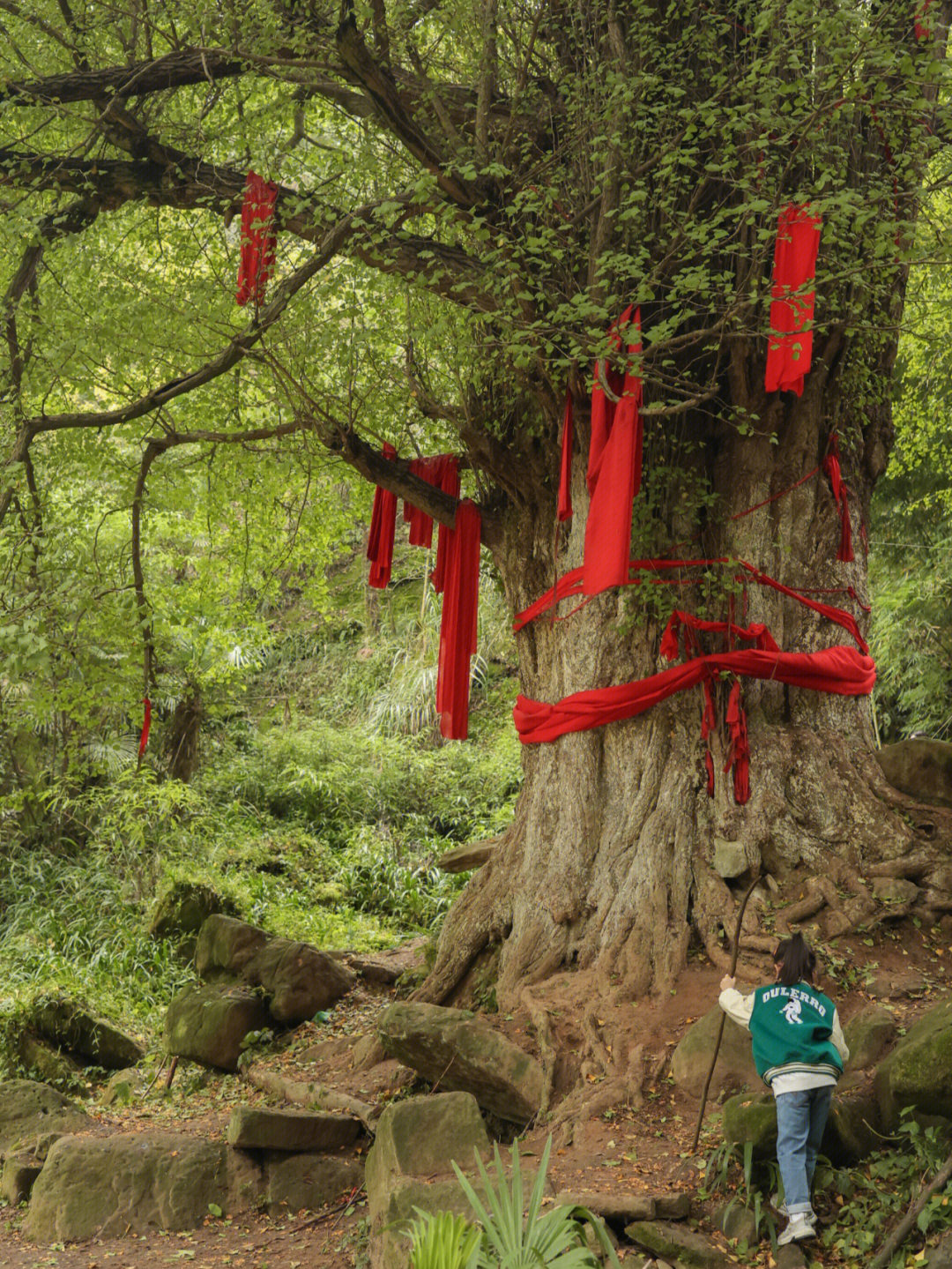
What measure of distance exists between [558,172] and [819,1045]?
4.79m

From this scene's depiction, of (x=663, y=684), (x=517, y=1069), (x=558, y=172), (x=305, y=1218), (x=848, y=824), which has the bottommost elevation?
(x=305, y=1218)

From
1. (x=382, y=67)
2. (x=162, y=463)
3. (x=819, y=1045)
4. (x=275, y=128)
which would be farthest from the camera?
(x=162, y=463)

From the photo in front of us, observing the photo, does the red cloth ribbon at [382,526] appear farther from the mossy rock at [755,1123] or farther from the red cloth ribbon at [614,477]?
the mossy rock at [755,1123]

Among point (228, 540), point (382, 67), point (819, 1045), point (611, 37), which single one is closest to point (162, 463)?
point (228, 540)

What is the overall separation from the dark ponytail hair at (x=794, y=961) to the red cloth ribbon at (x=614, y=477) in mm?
1880

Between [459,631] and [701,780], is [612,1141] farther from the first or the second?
[459,631]

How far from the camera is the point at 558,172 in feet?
21.1

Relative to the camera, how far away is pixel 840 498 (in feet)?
23.2

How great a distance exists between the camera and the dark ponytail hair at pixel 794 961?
15.2 ft

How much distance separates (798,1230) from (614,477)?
3464 millimetres

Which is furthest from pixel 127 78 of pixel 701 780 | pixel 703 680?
pixel 701 780

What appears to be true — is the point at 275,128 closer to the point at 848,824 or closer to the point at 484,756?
the point at 848,824

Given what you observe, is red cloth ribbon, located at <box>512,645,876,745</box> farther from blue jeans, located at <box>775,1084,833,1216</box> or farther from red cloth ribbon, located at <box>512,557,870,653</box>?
blue jeans, located at <box>775,1084,833,1216</box>

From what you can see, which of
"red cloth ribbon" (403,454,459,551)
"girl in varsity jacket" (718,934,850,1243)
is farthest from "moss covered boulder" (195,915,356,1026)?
"girl in varsity jacket" (718,934,850,1243)
